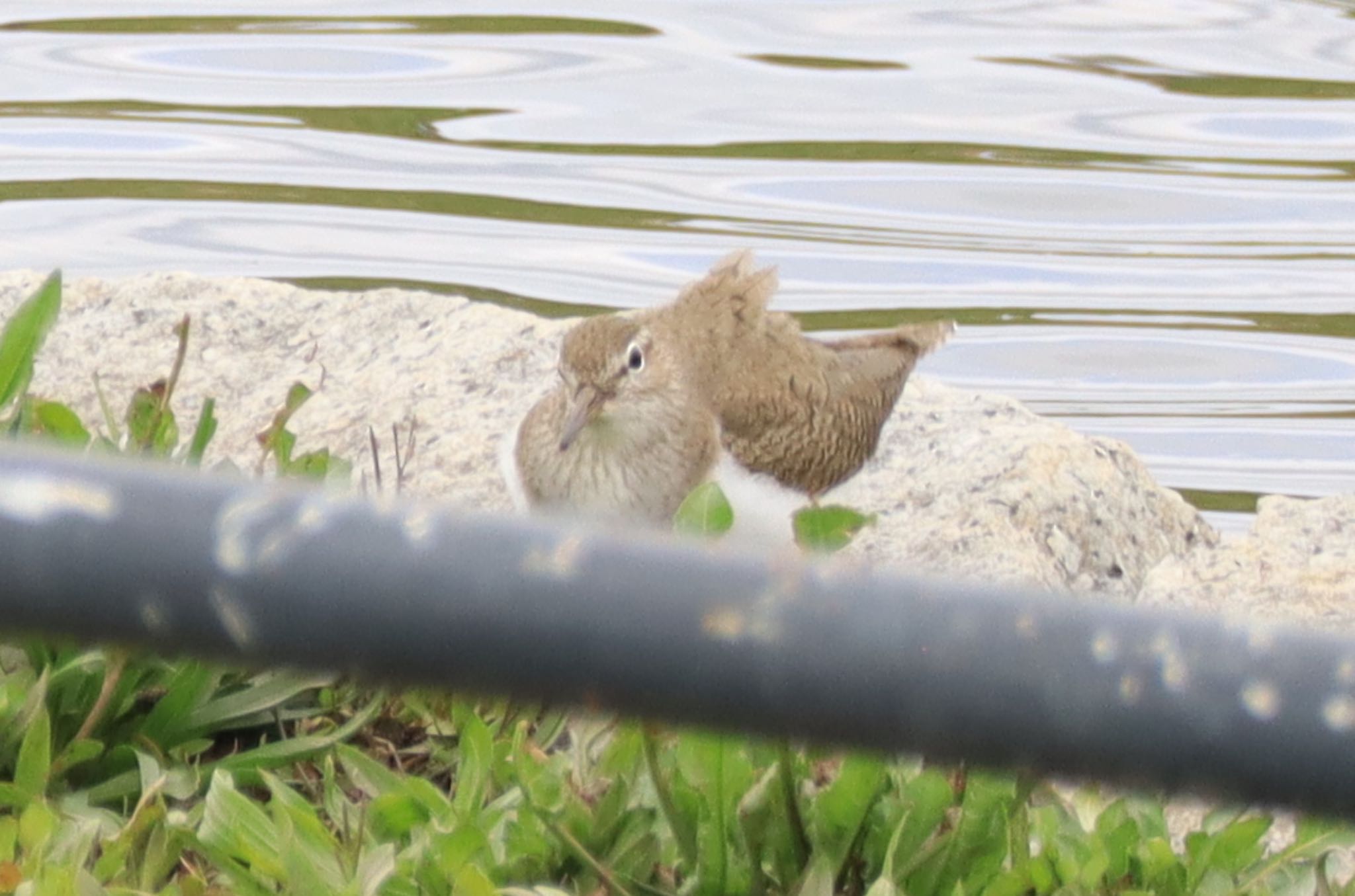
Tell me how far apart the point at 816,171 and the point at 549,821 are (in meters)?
9.35

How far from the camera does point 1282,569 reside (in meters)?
5.25

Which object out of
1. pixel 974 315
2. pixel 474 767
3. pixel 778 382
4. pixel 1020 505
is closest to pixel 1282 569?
pixel 1020 505

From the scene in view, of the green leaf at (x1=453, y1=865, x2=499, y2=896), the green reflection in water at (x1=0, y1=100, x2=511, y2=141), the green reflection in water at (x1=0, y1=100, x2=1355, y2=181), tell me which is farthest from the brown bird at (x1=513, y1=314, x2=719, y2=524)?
the green reflection in water at (x1=0, y1=100, x2=511, y2=141)

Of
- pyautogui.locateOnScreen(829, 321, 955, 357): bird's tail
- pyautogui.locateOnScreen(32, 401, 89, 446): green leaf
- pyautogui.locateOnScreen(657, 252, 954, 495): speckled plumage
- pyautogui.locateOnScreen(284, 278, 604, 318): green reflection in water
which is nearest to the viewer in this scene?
pyautogui.locateOnScreen(32, 401, 89, 446): green leaf

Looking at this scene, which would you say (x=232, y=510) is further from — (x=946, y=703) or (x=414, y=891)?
(x=414, y=891)

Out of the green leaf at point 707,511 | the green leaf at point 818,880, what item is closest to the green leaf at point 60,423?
the green leaf at point 707,511

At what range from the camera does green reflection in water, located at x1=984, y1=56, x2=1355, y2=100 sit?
12766 mm

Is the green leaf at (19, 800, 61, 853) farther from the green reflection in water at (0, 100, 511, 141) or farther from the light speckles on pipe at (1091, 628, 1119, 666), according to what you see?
the green reflection in water at (0, 100, 511, 141)

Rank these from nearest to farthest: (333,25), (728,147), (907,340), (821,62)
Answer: (907,340) < (728,147) < (821,62) < (333,25)

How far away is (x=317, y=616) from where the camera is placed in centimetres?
97

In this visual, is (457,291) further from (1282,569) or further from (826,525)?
(826,525)

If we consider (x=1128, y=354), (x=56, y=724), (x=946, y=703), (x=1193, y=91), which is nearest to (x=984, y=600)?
(x=946, y=703)

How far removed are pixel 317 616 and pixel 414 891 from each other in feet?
6.83

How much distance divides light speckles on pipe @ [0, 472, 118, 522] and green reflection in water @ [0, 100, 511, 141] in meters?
11.5
